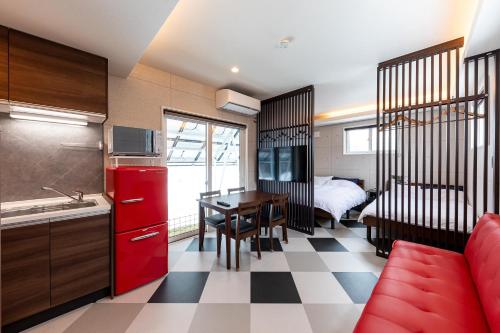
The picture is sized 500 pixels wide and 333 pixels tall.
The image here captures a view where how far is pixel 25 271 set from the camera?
1.55m

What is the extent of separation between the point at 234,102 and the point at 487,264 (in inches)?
132

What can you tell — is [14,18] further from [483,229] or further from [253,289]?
[483,229]

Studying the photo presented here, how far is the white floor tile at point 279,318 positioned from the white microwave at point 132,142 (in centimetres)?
205

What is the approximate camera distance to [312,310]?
1.79 meters

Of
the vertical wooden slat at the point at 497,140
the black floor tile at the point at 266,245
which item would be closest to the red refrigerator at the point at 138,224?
the black floor tile at the point at 266,245

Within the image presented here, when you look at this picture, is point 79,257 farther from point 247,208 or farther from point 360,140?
point 360,140

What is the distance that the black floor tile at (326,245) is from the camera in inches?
119

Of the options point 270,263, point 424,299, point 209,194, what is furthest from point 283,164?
point 424,299

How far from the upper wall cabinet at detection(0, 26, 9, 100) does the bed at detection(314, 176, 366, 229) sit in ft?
13.9

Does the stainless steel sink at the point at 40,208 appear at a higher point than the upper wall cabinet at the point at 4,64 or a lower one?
lower

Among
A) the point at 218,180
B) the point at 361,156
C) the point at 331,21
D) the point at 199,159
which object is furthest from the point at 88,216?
Result: the point at 361,156

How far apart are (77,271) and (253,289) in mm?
1586

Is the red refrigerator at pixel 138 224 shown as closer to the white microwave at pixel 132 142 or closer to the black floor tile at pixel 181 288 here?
the black floor tile at pixel 181 288

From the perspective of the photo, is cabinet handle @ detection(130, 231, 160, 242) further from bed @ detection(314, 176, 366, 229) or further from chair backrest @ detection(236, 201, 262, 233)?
bed @ detection(314, 176, 366, 229)
